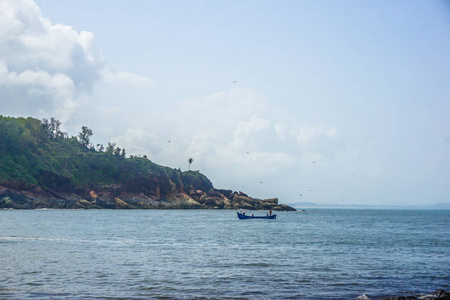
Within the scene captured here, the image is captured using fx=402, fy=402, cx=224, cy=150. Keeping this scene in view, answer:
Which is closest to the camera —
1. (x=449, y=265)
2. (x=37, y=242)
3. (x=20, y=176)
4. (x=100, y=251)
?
(x=449, y=265)

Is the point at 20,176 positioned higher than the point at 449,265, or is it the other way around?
the point at 20,176

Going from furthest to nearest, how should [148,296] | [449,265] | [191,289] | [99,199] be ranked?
[99,199] → [449,265] → [191,289] → [148,296]

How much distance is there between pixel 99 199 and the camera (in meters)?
189

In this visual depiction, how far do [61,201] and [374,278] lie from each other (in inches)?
6497

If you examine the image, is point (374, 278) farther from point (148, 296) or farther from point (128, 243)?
point (128, 243)

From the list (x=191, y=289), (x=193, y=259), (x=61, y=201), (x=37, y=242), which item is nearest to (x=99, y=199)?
(x=61, y=201)

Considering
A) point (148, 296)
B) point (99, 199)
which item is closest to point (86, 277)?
point (148, 296)

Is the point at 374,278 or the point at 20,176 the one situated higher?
the point at 20,176

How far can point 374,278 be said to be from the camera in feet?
95.8

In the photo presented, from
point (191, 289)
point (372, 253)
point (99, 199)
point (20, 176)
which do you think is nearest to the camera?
point (191, 289)

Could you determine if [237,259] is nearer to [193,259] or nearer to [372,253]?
[193,259]

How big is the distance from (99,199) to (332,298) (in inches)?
7027

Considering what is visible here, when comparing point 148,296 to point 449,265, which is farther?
point 449,265

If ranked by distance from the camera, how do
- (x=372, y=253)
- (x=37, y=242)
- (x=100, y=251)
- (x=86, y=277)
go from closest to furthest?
(x=86, y=277)
(x=100, y=251)
(x=372, y=253)
(x=37, y=242)
